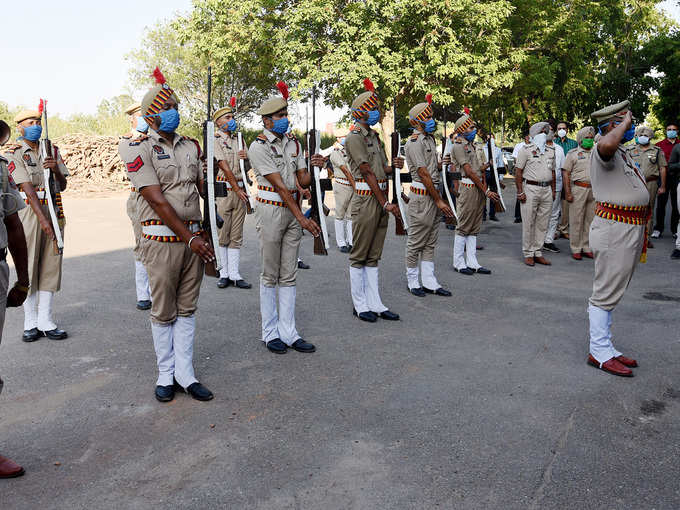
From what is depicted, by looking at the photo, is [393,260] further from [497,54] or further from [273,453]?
[497,54]

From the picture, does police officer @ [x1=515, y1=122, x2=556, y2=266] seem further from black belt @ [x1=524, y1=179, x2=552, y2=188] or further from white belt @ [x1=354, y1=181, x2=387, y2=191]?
Answer: white belt @ [x1=354, y1=181, x2=387, y2=191]

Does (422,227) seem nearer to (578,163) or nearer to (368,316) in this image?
(368,316)

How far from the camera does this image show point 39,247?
222 inches

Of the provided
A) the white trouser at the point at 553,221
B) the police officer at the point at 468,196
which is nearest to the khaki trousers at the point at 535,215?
the police officer at the point at 468,196

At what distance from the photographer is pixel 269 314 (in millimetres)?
5410

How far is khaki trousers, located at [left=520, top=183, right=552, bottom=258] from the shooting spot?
30.3ft

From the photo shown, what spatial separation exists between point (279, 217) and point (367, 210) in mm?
1314

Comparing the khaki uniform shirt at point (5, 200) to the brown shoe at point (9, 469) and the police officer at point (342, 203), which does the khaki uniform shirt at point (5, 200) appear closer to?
the brown shoe at point (9, 469)

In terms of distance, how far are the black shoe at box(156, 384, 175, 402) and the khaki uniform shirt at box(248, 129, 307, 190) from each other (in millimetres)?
1979

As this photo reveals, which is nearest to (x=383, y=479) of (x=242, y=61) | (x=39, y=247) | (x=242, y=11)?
(x=39, y=247)

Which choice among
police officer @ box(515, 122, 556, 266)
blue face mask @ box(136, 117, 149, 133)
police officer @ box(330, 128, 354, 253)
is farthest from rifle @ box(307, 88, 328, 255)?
police officer @ box(330, 128, 354, 253)

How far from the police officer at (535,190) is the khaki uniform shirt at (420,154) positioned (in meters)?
2.77

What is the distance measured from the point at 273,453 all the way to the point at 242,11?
80.1ft

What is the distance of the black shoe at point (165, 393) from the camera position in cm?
428
